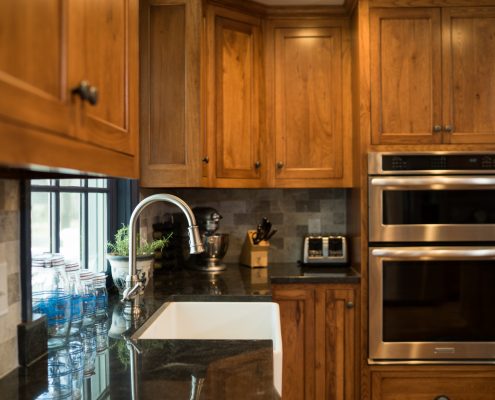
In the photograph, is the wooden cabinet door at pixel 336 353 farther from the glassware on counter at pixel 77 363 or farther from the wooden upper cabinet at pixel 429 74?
the glassware on counter at pixel 77 363

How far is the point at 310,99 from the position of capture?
9.78ft

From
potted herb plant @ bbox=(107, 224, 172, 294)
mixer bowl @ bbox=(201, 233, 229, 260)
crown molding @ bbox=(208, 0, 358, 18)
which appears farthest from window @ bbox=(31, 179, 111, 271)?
crown molding @ bbox=(208, 0, 358, 18)

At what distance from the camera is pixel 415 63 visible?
108 inches

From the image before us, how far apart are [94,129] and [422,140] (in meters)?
2.17

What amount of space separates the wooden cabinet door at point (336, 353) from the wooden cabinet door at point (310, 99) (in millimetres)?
763

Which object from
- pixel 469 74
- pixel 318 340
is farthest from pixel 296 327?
pixel 469 74

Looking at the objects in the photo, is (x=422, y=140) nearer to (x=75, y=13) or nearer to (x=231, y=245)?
(x=231, y=245)

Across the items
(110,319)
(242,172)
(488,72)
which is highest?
(488,72)

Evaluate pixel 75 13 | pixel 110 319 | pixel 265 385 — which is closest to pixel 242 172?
pixel 110 319

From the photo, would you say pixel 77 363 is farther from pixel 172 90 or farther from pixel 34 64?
pixel 172 90

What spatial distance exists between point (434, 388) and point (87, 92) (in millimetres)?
2438

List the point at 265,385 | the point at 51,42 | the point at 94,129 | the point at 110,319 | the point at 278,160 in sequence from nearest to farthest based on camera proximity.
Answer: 1. the point at 51,42
2. the point at 94,129
3. the point at 265,385
4. the point at 110,319
5. the point at 278,160

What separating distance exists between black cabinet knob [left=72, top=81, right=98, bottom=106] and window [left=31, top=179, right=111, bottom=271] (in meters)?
0.96

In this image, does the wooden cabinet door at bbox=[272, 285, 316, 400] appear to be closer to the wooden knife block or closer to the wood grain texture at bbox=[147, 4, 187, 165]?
the wooden knife block
